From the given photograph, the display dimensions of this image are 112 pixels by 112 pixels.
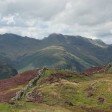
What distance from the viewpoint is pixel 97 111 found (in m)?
64.4

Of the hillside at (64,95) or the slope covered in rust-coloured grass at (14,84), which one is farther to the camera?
the slope covered in rust-coloured grass at (14,84)

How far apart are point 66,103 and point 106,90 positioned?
476 inches

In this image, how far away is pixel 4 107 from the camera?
52.2 metres

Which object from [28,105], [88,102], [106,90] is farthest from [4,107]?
[106,90]

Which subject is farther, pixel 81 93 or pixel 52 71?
pixel 52 71

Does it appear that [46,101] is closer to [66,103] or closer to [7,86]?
[66,103]

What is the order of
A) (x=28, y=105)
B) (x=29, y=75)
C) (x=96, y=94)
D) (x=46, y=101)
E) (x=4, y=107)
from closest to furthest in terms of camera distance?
(x=4, y=107)
(x=28, y=105)
(x=46, y=101)
(x=96, y=94)
(x=29, y=75)

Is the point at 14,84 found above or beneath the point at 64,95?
beneath

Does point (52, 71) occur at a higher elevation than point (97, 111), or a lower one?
higher

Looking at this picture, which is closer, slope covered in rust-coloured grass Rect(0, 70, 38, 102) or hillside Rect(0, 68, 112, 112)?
hillside Rect(0, 68, 112, 112)

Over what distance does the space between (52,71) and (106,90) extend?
89.6ft

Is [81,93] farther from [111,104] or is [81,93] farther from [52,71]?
[52,71]

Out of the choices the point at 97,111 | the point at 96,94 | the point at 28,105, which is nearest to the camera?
the point at 28,105

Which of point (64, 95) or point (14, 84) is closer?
point (64, 95)
